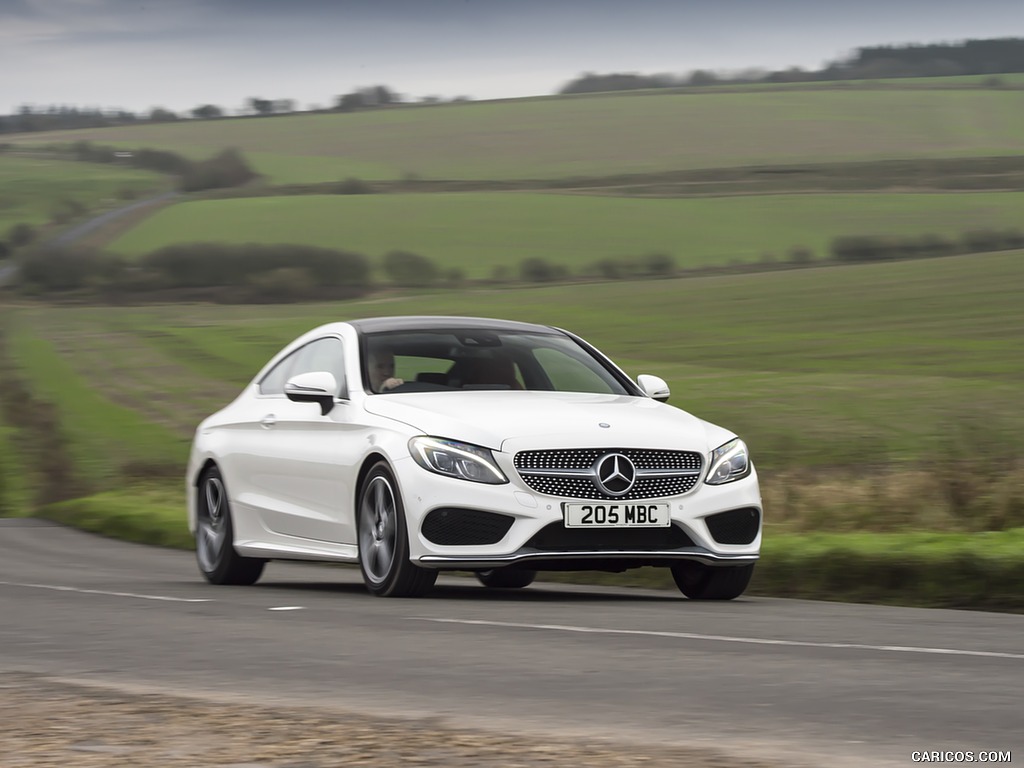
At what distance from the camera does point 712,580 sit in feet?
36.6

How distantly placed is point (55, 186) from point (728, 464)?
→ 8754cm

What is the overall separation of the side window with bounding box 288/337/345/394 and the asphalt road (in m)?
1.30

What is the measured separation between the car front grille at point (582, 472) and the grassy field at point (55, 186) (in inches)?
2939

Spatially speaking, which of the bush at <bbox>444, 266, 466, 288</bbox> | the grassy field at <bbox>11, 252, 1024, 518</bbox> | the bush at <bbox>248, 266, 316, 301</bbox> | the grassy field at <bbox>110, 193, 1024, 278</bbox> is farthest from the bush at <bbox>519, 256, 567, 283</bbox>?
the bush at <bbox>248, 266, 316, 301</bbox>

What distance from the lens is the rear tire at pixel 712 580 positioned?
10.9m

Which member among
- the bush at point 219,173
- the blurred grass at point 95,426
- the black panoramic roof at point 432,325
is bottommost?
the blurred grass at point 95,426

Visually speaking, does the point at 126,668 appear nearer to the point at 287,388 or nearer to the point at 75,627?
the point at 75,627

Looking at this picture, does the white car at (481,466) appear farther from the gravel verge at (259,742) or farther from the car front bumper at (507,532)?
the gravel verge at (259,742)

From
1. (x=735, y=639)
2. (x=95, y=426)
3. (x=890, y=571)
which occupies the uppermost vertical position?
(x=735, y=639)

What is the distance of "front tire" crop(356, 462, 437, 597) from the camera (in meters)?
10.3

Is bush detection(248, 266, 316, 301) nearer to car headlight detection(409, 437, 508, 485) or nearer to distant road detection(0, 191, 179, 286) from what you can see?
distant road detection(0, 191, 179, 286)

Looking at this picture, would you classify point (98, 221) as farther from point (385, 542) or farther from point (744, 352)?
point (385, 542)
